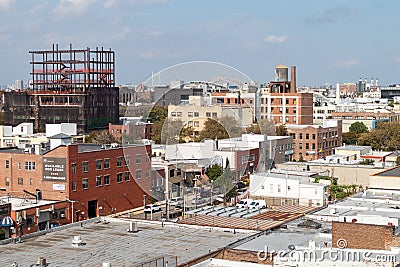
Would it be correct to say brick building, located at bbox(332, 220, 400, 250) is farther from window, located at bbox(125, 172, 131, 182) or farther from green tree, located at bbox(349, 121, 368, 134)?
green tree, located at bbox(349, 121, 368, 134)

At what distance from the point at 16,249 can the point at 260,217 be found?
7.30 meters

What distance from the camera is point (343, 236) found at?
1340 cm

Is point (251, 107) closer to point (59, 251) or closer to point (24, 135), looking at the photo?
point (24, 135)

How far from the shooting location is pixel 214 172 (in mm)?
29062

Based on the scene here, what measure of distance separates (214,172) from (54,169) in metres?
6.47

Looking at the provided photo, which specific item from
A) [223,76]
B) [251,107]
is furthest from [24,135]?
[223,76]

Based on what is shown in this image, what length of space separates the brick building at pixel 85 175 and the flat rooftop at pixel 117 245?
8.46 meters

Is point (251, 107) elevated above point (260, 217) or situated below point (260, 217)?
above

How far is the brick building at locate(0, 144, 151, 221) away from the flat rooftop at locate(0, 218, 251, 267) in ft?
27.8

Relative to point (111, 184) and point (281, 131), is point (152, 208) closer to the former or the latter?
point (111, 184)

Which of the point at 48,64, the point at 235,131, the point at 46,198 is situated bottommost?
the point at 46,198

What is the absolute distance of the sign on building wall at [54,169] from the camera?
26.5 m

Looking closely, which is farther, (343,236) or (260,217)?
(260,217)

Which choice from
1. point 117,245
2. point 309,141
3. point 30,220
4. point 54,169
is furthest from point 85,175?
point 309,141
